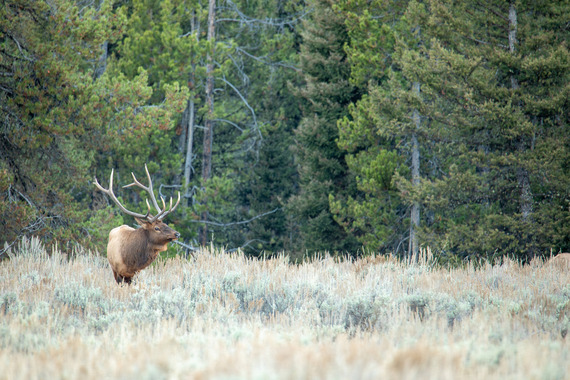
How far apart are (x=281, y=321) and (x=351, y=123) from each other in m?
11.7

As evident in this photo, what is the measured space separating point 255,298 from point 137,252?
159 cm

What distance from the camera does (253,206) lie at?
2425 cm

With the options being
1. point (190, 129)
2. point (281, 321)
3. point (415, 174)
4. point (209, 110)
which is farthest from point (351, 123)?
point (281, 321)

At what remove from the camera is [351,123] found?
16578 mm

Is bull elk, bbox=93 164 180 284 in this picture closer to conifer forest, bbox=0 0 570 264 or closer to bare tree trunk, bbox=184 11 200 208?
conifer forest, bbox=0 0 570 264

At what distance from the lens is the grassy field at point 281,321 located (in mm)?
3525

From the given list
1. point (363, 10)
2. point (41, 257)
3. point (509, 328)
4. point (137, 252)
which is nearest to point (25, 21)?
point (41, 257)

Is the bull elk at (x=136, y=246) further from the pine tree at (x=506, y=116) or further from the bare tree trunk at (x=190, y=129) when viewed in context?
the bare tree trunk at (x=190, y=129)

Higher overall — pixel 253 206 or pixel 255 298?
pixel 255 298

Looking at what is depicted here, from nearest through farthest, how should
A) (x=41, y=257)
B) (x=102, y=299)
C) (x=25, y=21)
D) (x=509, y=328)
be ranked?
(x=509, y=328), (x=102, y=299), (x=41, y=257), (x=25, y=21)

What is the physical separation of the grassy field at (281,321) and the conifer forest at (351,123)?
9.23 feet

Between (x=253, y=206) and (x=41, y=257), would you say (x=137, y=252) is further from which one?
(x=253, y=206)

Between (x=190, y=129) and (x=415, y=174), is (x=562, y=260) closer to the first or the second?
(x=415, y=174)

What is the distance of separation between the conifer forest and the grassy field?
9.23 ft
